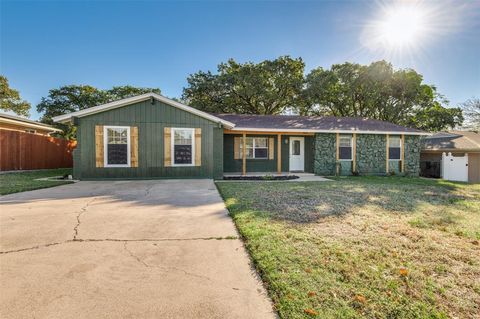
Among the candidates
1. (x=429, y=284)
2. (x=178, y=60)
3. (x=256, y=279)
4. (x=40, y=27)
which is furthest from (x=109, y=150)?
(x=429, y=284)

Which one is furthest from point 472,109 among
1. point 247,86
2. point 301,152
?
point 247,86

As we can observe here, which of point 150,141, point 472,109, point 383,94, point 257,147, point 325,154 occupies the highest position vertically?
point 383,94

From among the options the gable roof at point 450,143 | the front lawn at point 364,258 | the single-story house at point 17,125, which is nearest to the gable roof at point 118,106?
the front lawn at point 364,258

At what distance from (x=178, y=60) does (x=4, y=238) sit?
1367 centimetres

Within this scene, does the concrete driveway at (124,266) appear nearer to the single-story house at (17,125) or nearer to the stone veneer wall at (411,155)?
the single-story house at (17,125)

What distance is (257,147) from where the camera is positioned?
12.8 m

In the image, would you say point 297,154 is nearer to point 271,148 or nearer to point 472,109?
point 271,148

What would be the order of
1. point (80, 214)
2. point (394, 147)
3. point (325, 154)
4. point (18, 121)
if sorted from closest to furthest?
point (80, 214), point (325, 154), point (394, 147), point (18, 121)

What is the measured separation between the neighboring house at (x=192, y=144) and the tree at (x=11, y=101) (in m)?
21.9

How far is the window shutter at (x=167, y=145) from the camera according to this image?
9.65m

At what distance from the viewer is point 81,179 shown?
9.16 meters

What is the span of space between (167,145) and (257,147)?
16.5 ft

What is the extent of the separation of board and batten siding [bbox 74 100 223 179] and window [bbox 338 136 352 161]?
6.85m

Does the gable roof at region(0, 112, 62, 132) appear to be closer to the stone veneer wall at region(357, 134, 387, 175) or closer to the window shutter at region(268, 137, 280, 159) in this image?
the window shutter at region(268, 137, 280, 159)
